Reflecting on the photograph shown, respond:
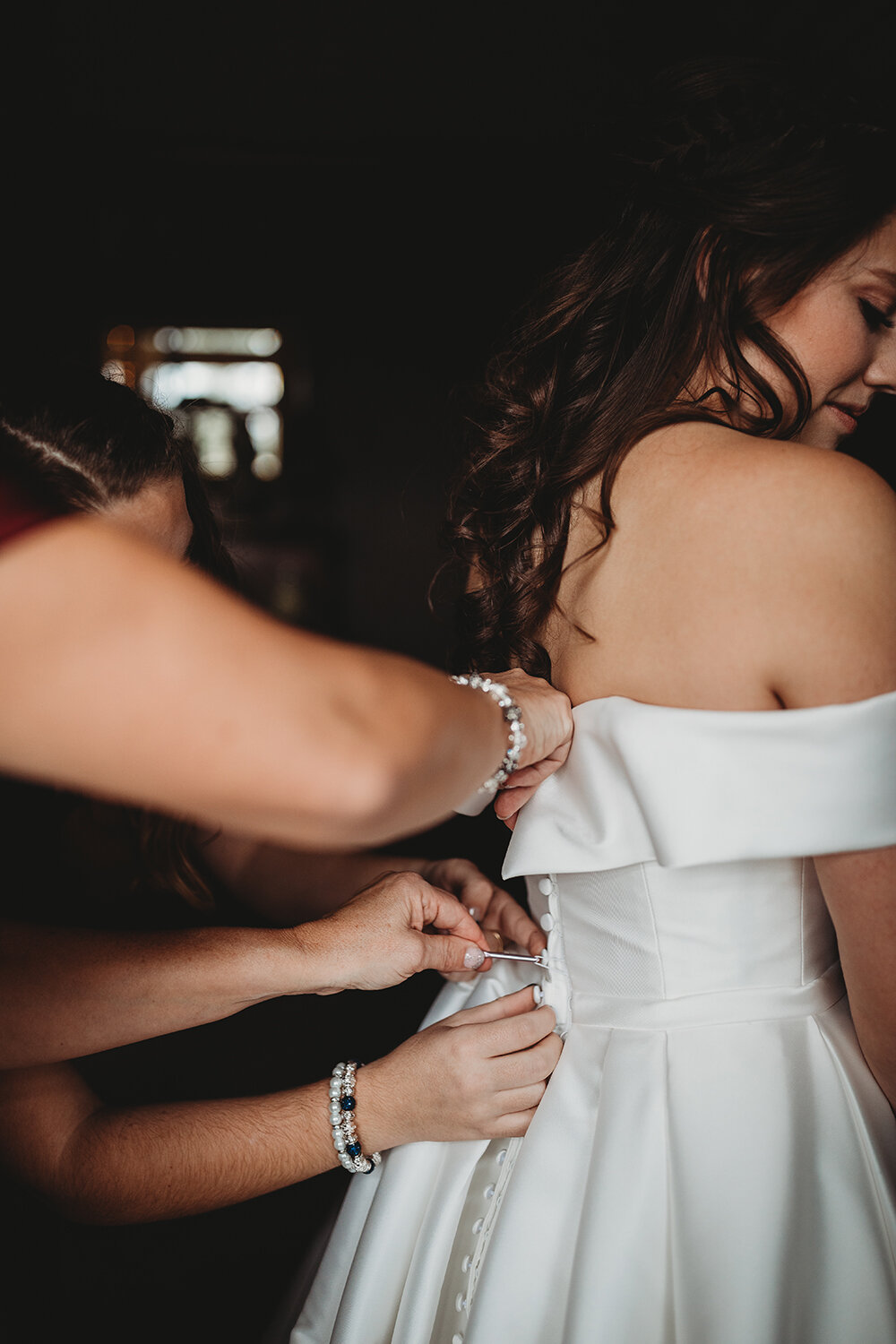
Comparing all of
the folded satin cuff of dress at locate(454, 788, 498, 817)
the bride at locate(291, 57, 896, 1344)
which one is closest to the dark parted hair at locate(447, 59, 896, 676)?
the bride at locate(291, 57, 896, 1344)

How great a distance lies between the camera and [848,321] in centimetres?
108

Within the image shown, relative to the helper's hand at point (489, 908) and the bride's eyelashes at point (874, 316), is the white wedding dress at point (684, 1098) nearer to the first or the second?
the helper's hand at point (489, 908)

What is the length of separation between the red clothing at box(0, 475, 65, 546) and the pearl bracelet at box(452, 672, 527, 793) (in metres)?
0.44

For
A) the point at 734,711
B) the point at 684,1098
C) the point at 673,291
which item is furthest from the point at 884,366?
the point at 684,1098

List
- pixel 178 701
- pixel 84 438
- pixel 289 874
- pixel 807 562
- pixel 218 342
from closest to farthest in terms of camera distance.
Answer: pixel 178 701
pixel 807 562
pixel 84 438
pixel 289 874
pixel 218 342

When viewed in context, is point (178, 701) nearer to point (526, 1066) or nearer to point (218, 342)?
point (526, 1066)

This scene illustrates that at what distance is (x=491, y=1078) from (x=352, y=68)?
2651mm

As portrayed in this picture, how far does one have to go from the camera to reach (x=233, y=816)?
64 cm

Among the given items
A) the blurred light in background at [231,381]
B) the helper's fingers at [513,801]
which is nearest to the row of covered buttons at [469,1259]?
the helper's fingers at [513,801]

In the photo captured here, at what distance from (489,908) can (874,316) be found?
3.08 feet

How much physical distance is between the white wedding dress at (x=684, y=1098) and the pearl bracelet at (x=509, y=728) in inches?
4.0

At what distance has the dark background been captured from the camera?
5.16 ft

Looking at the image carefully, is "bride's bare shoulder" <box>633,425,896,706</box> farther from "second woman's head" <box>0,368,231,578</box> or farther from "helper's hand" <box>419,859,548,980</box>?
"second woman's head" <box>0,368,231,578</box>

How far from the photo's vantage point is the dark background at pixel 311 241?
1574mm
